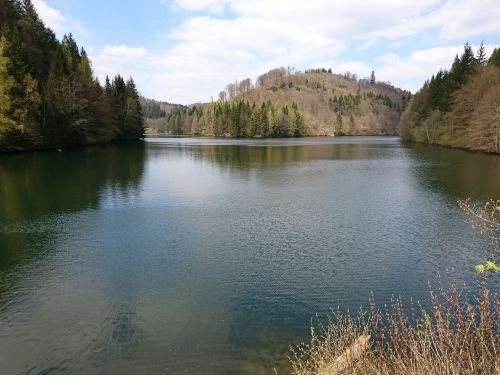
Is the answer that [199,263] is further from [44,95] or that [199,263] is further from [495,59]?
[495,59]

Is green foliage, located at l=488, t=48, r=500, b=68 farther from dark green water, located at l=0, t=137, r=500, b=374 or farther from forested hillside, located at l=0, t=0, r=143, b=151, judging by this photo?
forested hillside, located at l=0, t=0, r=143, b=151

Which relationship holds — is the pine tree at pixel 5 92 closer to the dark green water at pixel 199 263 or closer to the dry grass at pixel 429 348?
the dark green water at pixel 199 263

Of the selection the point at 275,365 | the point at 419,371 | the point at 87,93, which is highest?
the point at 87,93

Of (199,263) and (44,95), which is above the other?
(44,95)

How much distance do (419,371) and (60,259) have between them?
1722 cm

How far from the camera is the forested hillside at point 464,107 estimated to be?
65.1 metres

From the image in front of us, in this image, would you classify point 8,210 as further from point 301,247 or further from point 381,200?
point 381,200

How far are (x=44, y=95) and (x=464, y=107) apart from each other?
8178cm

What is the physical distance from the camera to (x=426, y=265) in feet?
60.8

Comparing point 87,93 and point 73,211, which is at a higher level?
point 87,93

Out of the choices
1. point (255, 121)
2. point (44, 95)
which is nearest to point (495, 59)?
point (44, 95)

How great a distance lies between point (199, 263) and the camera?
18391mm

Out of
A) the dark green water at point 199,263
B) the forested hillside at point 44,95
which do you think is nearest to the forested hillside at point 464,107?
the dark green water at point 199,263

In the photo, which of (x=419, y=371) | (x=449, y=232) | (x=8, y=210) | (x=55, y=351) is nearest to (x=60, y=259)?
(x=55, y=351)
